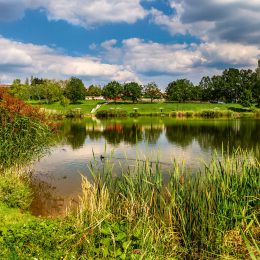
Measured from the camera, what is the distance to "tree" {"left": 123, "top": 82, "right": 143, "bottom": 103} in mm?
125250

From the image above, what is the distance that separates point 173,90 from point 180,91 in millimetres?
3750

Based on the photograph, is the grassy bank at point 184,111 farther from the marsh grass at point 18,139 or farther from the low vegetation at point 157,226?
the low vegetation at point 157,226

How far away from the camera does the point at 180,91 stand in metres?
124

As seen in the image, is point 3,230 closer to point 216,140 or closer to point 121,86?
point 216,140

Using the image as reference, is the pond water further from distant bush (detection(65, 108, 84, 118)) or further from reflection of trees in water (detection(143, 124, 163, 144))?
distant bush (detection(65, 108, 84, 118))

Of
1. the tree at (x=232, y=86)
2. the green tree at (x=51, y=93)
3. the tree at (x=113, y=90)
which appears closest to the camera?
the green tree at (x=51, y=93)

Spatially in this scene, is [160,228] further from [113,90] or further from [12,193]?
[113,90]

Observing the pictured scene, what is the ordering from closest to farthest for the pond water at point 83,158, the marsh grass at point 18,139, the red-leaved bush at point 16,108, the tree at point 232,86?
the pond water at point 83,158
the marsh grass at point 18,139
the red-leaved bush at point 16,108
the tree at point 232,86

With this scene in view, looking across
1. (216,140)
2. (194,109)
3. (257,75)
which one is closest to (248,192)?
(216,140)

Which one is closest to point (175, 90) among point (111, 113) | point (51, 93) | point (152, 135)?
point (111, 113)

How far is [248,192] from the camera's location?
32.3ft

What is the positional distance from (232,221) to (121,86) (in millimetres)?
122262

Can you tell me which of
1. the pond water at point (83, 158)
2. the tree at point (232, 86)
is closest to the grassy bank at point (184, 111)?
the tree at point (232, 86)

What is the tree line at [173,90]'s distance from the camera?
118062mm
